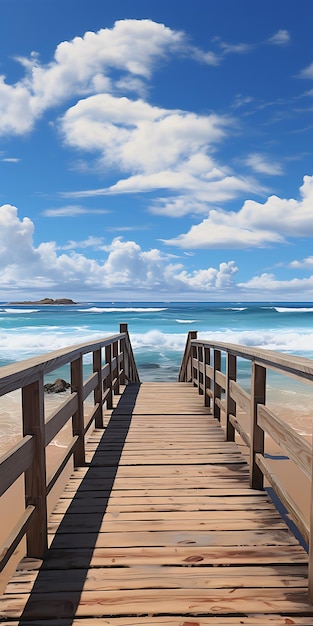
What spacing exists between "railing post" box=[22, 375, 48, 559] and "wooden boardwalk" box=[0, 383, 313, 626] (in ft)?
0.40

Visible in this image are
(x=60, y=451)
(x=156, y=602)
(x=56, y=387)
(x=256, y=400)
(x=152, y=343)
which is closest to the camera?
(x=156, y=602)

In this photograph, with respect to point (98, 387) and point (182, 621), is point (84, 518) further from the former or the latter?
point (98, 387)

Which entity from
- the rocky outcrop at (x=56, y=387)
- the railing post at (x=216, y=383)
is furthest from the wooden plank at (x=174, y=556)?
the rocky outcrop at (x=56, y=387)

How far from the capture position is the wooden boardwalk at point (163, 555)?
2004 millimetres

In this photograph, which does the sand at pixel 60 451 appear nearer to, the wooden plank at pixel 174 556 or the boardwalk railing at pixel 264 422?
the boardwalk railing at pixel 264 422

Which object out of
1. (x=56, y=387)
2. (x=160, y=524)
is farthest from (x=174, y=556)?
(x=56, y=387)

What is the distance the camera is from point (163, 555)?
245 centimetres

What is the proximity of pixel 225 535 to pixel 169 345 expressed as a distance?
2703cm

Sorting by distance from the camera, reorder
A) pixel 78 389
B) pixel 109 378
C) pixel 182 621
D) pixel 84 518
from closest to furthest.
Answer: pixel 182 621, pixel 84 518, pixel 78 389, pixel 109 378

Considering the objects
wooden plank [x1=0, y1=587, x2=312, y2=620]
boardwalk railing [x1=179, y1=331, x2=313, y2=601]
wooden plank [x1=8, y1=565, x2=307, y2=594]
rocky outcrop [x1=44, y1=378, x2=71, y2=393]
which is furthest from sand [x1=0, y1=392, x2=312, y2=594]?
wooden plank [x1=0, y1=587, x2=312, y2=620]

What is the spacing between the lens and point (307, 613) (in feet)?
6.50

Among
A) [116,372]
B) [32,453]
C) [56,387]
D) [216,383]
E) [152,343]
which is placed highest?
[32,453]

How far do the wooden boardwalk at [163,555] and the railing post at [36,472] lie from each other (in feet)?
0.40

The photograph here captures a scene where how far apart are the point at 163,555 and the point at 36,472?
85 cm
